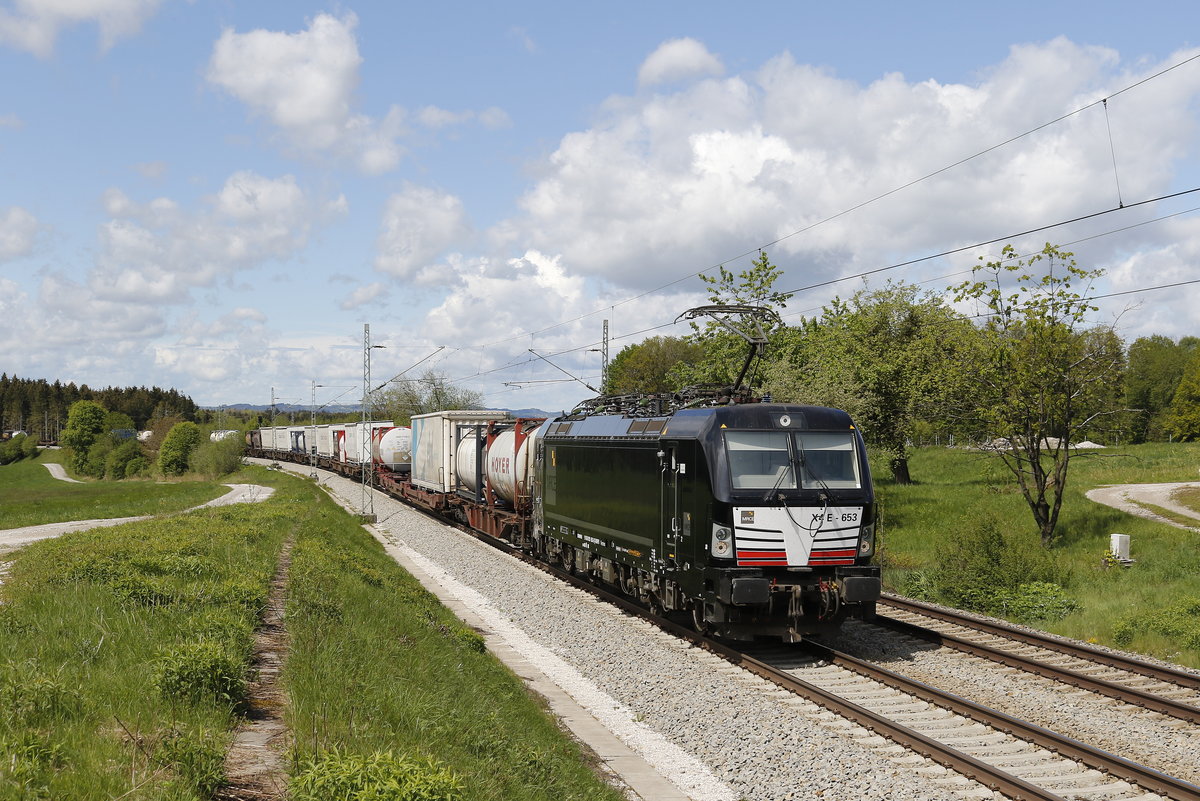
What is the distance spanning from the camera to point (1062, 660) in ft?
45.3

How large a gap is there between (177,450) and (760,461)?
79.2m

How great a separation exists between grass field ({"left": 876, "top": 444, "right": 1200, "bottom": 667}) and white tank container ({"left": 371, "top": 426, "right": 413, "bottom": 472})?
77.0ft

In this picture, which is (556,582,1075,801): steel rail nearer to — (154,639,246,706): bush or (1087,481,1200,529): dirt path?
(154,639,246,706): bush

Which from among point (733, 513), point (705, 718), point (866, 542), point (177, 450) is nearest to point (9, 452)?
point (177, 450)

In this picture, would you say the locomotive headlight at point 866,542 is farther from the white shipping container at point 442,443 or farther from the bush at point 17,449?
the bush at point 17,449

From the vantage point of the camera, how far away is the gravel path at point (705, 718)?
916 centimetres

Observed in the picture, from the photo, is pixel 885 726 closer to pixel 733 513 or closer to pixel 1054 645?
pixel 733 513

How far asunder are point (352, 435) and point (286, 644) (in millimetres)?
53081

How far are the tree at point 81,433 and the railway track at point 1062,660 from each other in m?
115

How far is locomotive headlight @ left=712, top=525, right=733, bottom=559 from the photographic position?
1361 cm

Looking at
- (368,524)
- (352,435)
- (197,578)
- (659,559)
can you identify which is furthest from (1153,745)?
(352,435)

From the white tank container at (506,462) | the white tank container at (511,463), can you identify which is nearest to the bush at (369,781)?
the white tank container at (511,463)

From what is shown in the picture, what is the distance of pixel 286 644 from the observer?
1103 cm

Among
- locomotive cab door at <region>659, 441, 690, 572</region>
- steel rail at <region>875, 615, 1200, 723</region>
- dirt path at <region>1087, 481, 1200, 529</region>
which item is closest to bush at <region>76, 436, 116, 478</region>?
dirt path at <region>1087, 481, 1200, 529</region>
